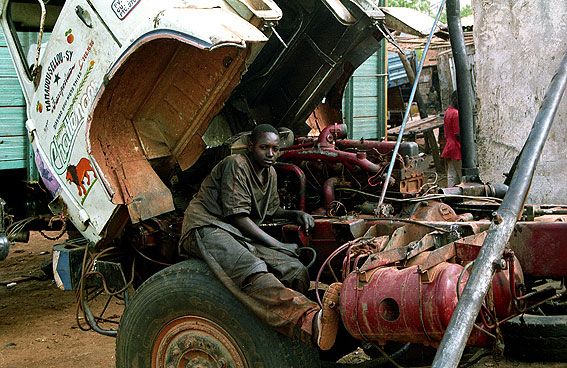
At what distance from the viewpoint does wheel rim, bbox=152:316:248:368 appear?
3.26 m

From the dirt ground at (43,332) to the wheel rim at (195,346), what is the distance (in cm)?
130

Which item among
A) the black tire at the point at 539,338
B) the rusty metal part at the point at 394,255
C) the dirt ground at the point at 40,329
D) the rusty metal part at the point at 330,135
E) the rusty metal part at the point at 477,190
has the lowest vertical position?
the dirt ground at the point at 40,329

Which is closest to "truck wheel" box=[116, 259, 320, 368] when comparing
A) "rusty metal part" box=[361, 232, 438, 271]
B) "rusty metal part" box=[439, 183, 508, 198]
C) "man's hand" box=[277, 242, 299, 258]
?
"man's hand" box=[277, 242, 299, 258]

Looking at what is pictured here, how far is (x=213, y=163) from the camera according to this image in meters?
5.04

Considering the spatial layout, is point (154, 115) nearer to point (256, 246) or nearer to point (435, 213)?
point (256, 246)

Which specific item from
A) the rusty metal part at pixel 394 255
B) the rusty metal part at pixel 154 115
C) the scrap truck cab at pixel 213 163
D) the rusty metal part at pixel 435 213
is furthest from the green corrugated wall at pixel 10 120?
the rusty metal part at pixel 394 255

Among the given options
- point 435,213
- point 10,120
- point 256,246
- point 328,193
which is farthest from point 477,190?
point 10,120

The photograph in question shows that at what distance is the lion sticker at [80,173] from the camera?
3.96 metres

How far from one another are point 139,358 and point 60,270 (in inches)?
42.0

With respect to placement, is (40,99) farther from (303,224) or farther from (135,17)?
(303,224)

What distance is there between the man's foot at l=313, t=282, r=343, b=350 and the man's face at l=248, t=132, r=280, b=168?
1080 mm

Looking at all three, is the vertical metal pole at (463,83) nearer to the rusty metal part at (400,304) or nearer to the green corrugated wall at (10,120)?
the rusty metal part at (400,304)

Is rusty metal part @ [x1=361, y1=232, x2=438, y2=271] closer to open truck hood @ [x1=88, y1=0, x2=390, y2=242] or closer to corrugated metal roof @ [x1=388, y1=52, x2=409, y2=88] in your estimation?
open truck hood @ [x1=88, y1=0, x2=390, y2=242]

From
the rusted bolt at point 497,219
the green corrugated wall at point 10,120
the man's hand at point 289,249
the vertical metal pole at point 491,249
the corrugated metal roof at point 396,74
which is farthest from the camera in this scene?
the corrugated metal roof at point 396,74
